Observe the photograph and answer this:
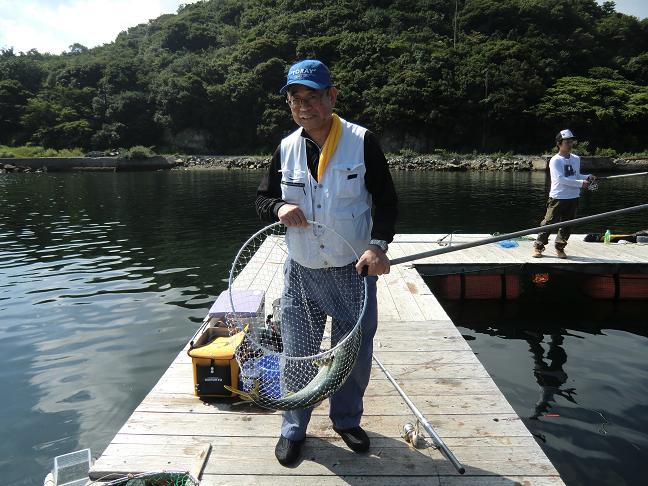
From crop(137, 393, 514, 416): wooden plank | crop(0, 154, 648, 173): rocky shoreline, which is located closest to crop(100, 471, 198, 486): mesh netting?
crop(137, 393, 514, 416): wooden plank

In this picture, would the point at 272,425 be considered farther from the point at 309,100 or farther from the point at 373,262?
the point at 309,100

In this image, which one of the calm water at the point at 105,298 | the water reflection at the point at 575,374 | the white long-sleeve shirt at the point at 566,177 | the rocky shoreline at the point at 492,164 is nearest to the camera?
the water reflection at the point at 575,374

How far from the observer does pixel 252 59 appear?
92.9 m

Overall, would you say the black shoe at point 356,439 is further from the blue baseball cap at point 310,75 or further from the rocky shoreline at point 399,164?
the rocky shoreline at point 399,164

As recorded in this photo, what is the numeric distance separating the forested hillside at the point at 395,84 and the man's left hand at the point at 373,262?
74480 mm

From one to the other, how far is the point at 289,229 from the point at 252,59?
97.3 meters

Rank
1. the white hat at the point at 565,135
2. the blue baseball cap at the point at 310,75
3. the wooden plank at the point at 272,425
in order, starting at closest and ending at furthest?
the blue baseball cap at the point at 310,75
the wooden plank at the point at 272,425
the white hat at the point at 565,135

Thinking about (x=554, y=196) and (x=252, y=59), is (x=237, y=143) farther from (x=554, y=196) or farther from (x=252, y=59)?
(x=554, y=196)

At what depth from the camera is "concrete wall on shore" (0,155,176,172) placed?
6181 centimetres

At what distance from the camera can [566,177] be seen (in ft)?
29.5

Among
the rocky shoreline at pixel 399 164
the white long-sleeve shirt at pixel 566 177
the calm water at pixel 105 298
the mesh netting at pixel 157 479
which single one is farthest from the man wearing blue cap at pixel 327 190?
the rocky shoreline at pixel 399 164

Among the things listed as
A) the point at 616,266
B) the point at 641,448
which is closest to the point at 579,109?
the point at 616,266

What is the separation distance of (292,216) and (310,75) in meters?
0.87

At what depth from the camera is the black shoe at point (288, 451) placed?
3.37 meters
